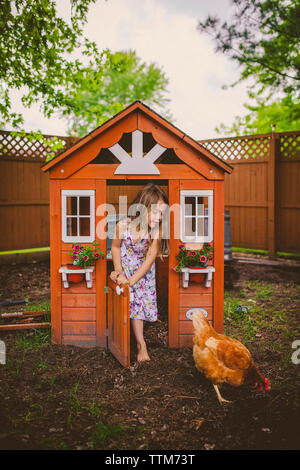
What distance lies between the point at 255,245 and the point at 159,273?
435 cm

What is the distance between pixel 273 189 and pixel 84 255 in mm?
5788

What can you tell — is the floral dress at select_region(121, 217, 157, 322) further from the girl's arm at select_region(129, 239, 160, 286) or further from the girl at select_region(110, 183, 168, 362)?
the girl's arm at select_region(129, 239, 160, 286)

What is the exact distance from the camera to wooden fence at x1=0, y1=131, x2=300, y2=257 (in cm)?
800

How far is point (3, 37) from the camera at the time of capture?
5.67 meters

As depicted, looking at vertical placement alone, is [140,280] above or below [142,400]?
above

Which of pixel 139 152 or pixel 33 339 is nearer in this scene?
pixel 139 152

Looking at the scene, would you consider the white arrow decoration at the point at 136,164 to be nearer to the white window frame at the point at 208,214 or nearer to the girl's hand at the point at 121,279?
the white window frame at the point at 208,214

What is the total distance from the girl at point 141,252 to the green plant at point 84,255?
0.18m

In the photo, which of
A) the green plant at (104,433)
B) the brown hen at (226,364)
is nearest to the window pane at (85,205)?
the brown hen at (226,364)

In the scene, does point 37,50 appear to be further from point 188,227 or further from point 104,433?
point 104,433

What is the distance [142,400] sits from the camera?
2.93 meters

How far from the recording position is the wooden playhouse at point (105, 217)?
3732 mm

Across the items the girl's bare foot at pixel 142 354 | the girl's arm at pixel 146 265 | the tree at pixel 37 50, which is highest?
the tree at pixel 37 50

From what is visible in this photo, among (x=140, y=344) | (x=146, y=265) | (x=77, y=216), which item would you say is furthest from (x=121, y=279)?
(x=77, y=216)
